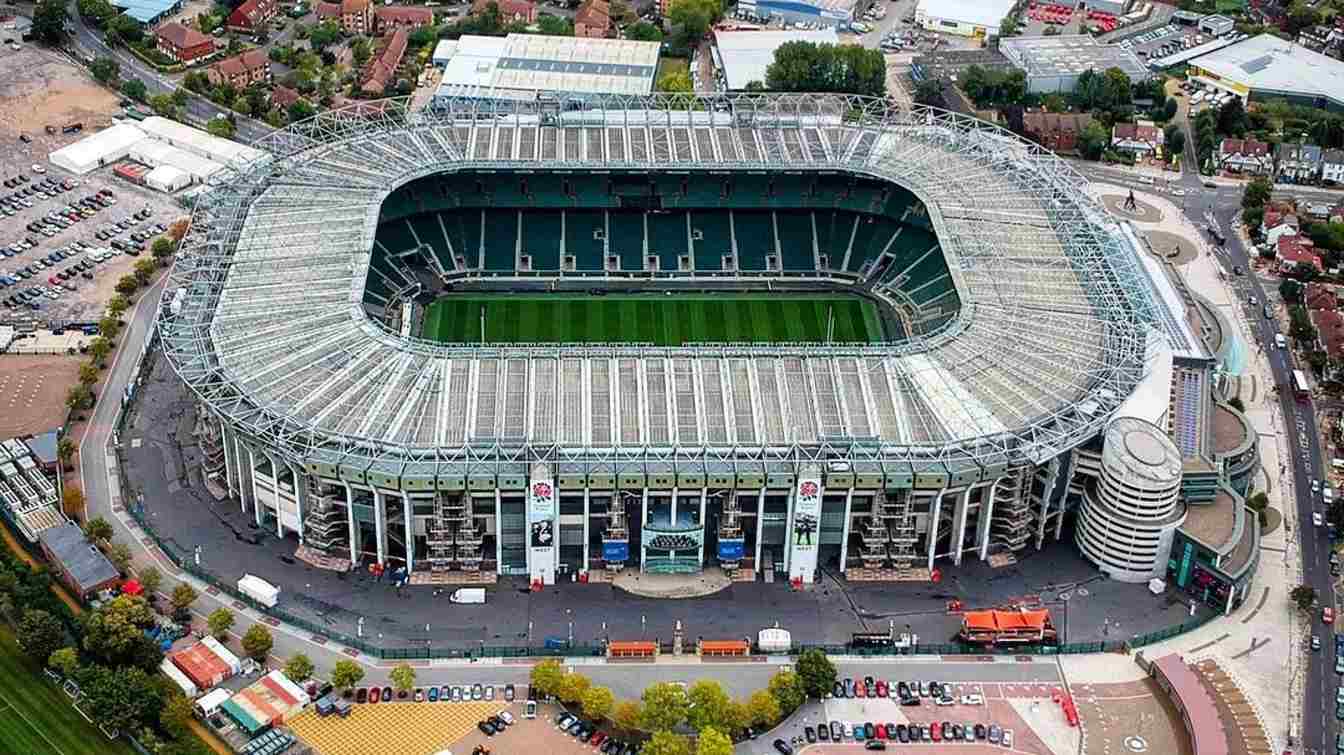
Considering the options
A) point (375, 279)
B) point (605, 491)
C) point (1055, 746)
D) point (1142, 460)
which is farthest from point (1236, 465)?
point (375, 279)

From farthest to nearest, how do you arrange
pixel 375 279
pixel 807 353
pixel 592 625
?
pixel 375 279
pixel 807 353
pixel 592 625

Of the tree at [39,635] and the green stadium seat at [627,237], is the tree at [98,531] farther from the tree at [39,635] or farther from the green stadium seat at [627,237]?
the green stadium seat at [627,237]

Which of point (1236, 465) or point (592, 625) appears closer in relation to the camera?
point (592, 625)

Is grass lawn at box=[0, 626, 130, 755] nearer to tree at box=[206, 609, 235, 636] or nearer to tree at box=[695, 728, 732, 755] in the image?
tree at box=[206, 609, 235, 636]

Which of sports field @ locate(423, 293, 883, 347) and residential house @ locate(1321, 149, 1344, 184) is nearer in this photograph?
sports field @ locate(423, 293, 883, 347)

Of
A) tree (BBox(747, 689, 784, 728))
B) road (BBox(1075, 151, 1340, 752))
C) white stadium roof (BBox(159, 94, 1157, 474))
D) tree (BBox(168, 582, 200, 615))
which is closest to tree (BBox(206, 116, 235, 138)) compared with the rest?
white stadium roof (BBox(159, 94, 1157, 474))

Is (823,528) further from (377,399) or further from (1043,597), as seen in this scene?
(377,399)

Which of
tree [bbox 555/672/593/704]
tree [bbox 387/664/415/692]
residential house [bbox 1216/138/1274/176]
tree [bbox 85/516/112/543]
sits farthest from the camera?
residential house [bbox 1216/138/1274/176]

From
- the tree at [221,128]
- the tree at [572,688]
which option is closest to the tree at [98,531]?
the tree at [572,688]
